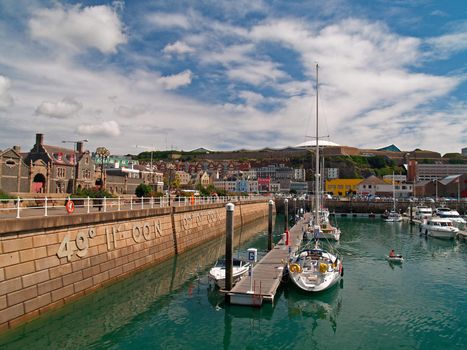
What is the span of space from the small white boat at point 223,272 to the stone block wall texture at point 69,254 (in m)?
6.14

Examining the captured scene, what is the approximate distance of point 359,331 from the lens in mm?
18141

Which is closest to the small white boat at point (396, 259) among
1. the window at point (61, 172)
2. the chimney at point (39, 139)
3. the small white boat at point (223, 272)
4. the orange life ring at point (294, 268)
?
the orange life ring at point (294, 268)

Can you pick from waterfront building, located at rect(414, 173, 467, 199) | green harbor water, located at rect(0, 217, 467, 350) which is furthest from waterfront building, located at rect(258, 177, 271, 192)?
green harbor water, located at rect(0, 217, 467, 350)

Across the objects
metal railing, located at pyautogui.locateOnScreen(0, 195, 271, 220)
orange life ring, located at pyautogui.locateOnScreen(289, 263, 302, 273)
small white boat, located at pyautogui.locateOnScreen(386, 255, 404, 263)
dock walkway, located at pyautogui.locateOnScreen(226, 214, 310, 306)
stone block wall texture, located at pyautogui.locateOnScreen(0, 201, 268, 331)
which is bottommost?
small white boat, located at pyautogui.locateOnScreen(386, 255, 404, 263)

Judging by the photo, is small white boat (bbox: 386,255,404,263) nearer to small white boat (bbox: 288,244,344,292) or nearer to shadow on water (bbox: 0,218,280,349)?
small white boat (bbox: 288,244,344,292)

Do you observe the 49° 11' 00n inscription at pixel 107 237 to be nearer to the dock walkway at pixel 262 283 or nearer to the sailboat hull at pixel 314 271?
the dock walkway at pixel 262 283

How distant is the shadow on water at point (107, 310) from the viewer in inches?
620

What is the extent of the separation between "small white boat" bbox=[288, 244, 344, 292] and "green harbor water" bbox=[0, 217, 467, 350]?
0.85 meters

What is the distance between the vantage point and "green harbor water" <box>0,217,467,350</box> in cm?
1653

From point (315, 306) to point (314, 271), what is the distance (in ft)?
10.1

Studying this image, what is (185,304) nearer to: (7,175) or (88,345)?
(88,345)

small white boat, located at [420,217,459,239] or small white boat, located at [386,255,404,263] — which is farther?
small white boat, located at [420,217,459,239]

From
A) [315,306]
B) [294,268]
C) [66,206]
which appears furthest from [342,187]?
[66,206]

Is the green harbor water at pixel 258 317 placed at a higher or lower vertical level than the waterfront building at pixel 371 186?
lower
